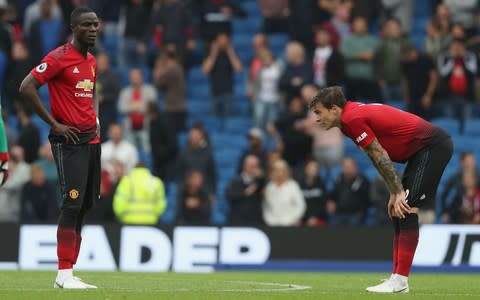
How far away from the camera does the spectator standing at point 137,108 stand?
82.3ft

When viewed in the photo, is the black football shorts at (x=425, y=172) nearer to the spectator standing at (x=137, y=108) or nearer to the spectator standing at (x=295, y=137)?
the spectator standing at (x=295, y=137)

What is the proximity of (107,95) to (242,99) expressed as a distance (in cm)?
368

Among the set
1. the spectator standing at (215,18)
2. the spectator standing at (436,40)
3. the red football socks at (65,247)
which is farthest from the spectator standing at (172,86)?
the red football socks at (65,247)

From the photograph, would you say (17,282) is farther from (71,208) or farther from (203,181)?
(203,181)

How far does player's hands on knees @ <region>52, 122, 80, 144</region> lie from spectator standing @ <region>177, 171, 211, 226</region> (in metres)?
9.39

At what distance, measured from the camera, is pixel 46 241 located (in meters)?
21.4

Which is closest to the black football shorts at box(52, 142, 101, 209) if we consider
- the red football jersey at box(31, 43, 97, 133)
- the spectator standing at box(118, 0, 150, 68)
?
the red football jersey at box(31, 43, 97, 133)

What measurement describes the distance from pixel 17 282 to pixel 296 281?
3437mm

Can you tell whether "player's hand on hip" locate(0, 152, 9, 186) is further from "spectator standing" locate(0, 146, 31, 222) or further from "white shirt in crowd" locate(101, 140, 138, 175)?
"white shirt in crowd" locate(101, 140, 138, 175)

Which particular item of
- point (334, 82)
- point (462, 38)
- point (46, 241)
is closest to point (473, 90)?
point (462, 38)

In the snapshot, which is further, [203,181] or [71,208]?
[203,181]

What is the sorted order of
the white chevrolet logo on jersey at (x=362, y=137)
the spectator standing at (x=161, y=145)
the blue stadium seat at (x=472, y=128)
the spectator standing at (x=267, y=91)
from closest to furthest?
the white chevrolet logo on jersey at (x=362, y=137) → the spectator standing at (x=161, y=145) → the spectator standing at (x=267, y=91) → the blue stadium seat at (x=472, y=128)

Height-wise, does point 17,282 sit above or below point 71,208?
below

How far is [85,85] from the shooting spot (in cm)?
1357
